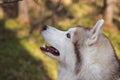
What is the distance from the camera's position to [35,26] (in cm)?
1148

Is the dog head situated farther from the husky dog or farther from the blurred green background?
the blurred green background

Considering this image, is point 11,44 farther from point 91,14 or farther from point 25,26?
point 91,14

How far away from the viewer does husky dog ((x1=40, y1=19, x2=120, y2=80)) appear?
4887 millimetres

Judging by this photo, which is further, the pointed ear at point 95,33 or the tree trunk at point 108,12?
the tree trunk at point 108,12

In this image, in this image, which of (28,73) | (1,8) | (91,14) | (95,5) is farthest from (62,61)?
(95,5)

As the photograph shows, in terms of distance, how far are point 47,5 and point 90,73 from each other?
8.48 meters

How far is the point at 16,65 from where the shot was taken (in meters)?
9.57

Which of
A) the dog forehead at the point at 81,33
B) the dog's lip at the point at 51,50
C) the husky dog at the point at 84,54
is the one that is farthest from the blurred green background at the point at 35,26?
the dog forehead at the point at 81,33

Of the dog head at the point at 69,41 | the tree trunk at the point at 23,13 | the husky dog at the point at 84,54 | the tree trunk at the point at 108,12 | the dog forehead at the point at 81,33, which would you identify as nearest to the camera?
the husky dog at the point at 84,54

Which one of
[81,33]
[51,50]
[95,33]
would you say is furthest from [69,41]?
[95,33]

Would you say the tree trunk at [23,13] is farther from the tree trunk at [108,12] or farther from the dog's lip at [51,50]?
the dog's lip at [51,50]

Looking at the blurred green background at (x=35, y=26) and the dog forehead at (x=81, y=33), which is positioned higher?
the dog forehead at (x=81, y=33)

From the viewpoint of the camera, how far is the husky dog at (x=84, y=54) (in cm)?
489

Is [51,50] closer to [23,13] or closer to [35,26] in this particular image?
[35,26]
